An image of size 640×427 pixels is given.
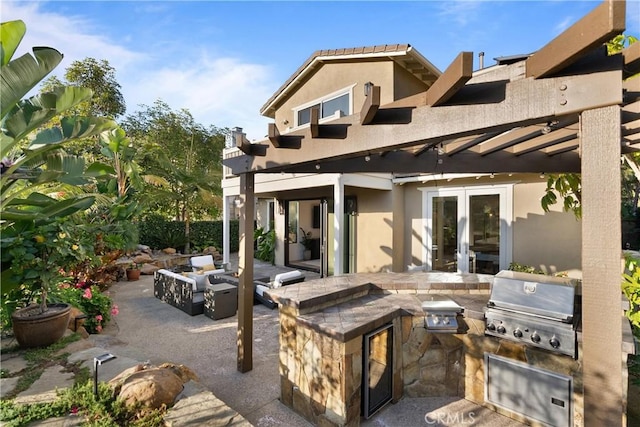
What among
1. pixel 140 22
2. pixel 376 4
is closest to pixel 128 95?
pixel 140 22

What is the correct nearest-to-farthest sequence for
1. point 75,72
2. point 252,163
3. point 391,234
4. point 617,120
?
point 617,120 < point 252,163 < point 391,234 < point 75,72

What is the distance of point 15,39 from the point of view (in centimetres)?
300

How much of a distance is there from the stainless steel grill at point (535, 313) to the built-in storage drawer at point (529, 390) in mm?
365

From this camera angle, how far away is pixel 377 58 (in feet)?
28.9

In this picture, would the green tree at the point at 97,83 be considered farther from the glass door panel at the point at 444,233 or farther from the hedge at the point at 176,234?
the glass door panel at the point at 444,233

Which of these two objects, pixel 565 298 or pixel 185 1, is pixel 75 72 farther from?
pixel 565 298

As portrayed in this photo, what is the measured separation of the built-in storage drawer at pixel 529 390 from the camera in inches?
125

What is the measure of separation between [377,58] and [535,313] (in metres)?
7.87

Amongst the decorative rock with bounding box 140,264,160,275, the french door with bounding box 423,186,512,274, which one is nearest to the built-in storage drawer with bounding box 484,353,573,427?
the french door with bounding box 423,186,512,274

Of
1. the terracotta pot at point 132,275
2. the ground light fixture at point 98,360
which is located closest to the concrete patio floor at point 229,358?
the ground light fixture at point 98,360

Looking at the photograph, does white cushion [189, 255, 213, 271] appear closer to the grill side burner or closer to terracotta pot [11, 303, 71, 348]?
terracotta pot [11, 303, 71, 348]

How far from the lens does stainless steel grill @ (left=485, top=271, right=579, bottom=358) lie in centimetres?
305

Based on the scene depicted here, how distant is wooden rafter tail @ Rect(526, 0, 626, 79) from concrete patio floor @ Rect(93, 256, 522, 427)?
3.64 meters

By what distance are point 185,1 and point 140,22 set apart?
3.70 ft
